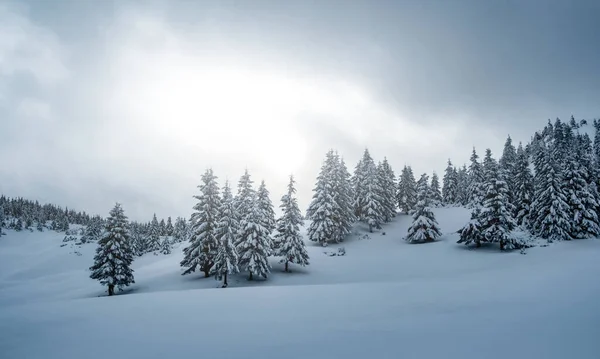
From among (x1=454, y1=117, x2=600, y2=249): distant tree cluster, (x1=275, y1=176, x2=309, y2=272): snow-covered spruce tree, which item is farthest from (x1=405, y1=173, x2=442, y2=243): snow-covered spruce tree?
(x1=275, y1=176, x2=309, y2=272): snow-covered spruce tree

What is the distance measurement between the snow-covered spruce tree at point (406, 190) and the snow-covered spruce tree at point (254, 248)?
148 feet

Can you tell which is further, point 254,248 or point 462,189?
A: point 462,189

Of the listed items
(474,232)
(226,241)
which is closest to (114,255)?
Answer: (226,241)

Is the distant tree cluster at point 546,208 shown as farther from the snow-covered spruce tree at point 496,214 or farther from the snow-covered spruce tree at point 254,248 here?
the snow-covered spruce tree at point 254,248

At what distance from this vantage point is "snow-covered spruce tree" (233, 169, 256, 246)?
37412 mm

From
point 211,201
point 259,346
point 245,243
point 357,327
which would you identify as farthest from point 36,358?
point 211,201

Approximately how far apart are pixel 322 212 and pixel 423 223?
16.1 metres

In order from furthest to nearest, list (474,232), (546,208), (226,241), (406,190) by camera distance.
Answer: (406,190) → (474,232) → (546,208) → (226,241)

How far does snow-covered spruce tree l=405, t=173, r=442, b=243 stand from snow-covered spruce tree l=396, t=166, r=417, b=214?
23225mm

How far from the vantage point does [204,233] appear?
36375 mm

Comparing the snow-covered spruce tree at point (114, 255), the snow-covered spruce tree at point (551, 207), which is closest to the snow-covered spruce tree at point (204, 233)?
the snow-covered spruce tree at point (114, 255)

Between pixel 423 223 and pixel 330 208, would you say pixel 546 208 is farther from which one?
pixel 330 208

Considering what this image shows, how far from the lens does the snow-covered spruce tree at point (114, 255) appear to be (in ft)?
117

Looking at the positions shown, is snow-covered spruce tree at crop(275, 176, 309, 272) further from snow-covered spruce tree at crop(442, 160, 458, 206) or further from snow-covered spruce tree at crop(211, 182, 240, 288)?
snow-covered spruce tree at crop(442, 160, 458, 206)
